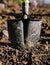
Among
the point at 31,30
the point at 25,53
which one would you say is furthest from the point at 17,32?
the point at 25,53

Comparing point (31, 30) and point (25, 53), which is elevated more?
point (31, 30)

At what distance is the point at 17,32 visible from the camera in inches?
143

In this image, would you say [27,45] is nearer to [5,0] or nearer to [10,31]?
[10,31]

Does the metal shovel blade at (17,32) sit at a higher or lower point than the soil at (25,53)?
higher

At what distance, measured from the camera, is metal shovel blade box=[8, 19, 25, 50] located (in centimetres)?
360

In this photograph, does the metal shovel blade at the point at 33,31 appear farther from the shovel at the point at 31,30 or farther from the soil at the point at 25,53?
the soil at the point at 25,53

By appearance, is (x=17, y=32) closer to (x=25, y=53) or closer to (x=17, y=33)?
(x=17, y=33)

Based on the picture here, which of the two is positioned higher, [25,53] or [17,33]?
[17,33]

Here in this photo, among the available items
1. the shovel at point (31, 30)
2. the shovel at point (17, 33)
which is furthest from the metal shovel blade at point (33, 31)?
the shovel at point (17, 33)

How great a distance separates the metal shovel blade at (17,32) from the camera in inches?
142

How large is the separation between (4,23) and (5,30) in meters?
0.74

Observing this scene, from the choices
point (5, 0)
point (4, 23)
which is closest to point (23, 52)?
point (4, 23)

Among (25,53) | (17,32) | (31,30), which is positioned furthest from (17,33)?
(25,53)

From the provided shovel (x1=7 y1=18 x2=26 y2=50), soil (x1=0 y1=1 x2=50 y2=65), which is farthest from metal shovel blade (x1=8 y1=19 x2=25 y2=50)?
soil (x1=0 y1=1 x2=50 y2=65)
